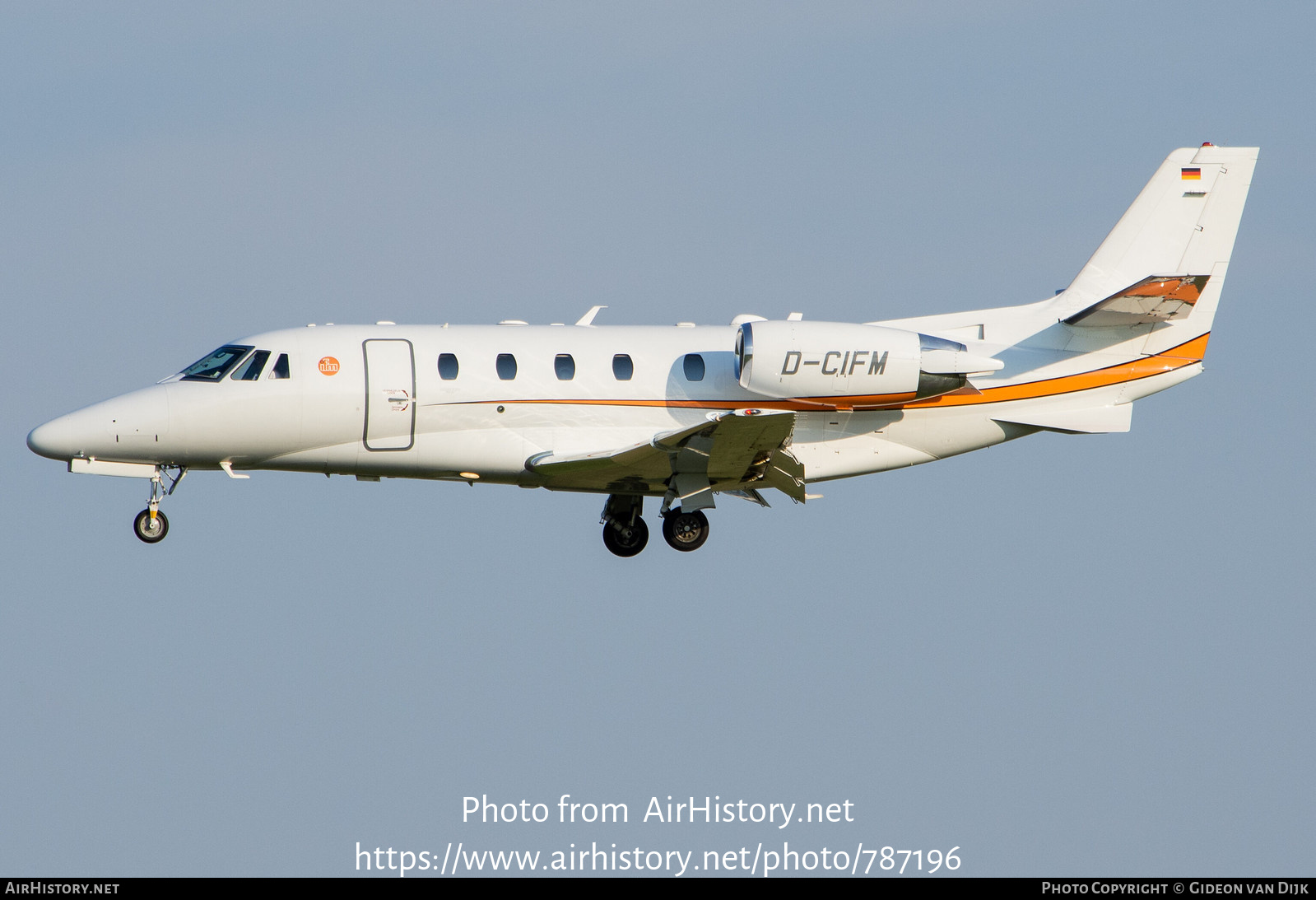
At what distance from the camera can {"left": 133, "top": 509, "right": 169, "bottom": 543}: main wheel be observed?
2338 centimetres

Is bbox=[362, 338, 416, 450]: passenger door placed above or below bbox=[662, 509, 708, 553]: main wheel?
above

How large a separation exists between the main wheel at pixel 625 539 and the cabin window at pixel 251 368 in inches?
250

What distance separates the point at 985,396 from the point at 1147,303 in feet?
9.15

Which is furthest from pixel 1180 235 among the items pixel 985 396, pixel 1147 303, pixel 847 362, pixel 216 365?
pixel 216 365

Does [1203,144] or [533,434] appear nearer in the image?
[533,434]

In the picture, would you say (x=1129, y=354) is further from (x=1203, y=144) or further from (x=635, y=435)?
(x=635, y=435)

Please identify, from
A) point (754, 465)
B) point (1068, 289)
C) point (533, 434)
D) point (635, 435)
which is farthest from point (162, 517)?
point (1068, 289)

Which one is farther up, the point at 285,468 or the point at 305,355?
the point at 305,355

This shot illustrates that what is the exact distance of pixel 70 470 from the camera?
76.5ft

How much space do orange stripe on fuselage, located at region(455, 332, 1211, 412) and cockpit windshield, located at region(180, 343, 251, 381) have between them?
3.73m

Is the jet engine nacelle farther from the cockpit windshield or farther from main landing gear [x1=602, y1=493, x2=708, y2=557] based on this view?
the cockpit windshield

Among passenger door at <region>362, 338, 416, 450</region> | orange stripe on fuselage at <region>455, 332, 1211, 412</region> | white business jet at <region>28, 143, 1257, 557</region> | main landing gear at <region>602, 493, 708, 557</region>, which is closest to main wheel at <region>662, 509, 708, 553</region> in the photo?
white business jet at <region>28, 143, 1257, 557</region>

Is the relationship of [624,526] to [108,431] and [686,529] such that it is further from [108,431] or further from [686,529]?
[108,431]

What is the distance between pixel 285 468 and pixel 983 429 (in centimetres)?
1072
